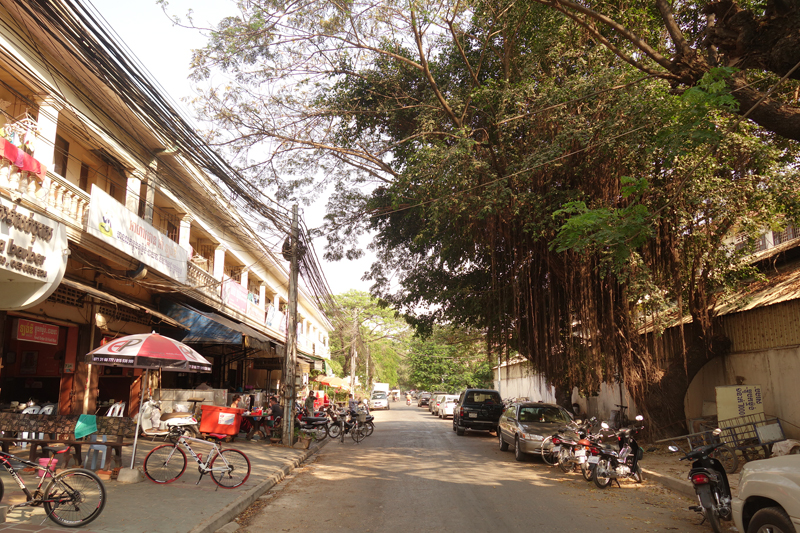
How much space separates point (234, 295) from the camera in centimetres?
2167

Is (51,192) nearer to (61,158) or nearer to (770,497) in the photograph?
(61,158)

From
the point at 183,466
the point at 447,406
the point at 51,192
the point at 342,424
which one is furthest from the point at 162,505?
the point at 447,406

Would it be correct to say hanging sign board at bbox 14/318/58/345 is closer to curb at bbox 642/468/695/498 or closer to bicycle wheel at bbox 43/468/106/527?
bicycle wheel at bbox 43/468/106/527

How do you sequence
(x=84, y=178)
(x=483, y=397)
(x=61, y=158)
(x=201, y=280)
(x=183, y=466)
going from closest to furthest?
(x=183, y=466) → (x=61, y=158) → (x=84, y=178) → (x=201, y=280) → (x=483, y=397)

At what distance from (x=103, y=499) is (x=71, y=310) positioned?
791cm

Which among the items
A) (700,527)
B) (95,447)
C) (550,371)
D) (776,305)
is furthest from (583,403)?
(95,447)

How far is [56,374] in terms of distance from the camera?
1289 centimetres

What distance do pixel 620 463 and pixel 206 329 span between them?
11.3m

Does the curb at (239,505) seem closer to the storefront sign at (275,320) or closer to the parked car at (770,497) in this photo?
the parked car at (770,497)

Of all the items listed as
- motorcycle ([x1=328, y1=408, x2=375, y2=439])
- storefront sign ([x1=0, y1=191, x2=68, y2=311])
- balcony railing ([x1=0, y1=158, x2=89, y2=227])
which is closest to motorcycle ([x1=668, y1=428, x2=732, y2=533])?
storefront sign ([x1=0, y1=191, x2=68, y2=311])

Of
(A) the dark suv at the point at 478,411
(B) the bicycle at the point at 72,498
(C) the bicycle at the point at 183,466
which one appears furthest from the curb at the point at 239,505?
(A) the dark suv at the point at 478,411

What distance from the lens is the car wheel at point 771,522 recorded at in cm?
460

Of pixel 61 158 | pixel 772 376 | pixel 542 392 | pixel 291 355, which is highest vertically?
pixel 61 158

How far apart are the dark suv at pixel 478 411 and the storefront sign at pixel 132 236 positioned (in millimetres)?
11874
